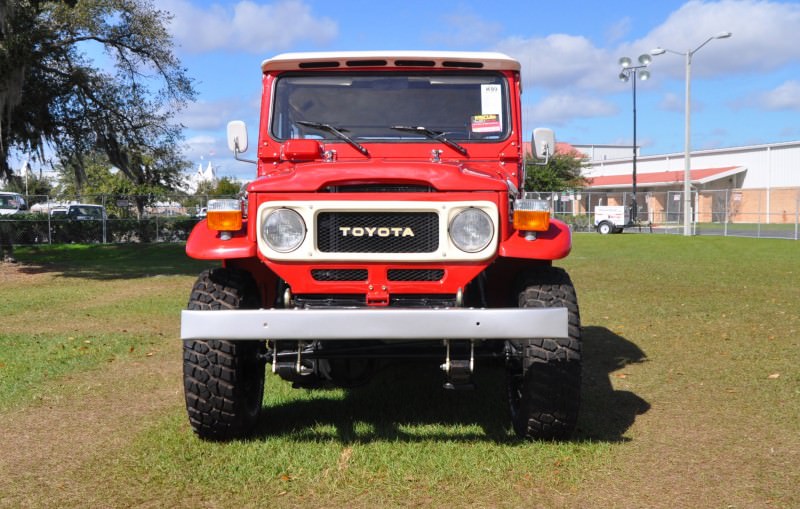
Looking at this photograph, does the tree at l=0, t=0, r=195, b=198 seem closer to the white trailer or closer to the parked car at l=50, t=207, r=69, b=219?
the parked car at l=50, t=207, r=69, b=219

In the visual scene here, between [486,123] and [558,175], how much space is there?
187 ft

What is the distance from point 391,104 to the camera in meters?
5.70

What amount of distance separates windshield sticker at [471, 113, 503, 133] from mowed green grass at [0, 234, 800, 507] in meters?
1.89

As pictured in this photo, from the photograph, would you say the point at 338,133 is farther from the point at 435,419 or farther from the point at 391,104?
the point at 435,419

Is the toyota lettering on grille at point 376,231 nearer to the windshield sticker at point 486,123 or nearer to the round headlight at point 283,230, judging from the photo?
the round headlight at point 283,230

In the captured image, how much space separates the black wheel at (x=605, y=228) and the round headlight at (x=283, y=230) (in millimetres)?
36835

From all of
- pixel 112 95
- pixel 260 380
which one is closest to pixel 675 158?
pixel 112 95

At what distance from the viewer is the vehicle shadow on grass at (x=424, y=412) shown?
16.3ft

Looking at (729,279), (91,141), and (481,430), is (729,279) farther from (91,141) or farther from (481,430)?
(91,141)

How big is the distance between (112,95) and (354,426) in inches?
715

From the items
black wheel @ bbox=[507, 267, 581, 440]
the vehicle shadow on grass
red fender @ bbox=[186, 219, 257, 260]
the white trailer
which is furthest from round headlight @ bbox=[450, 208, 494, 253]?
the white trailer

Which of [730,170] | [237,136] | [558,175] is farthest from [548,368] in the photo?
[730,170]

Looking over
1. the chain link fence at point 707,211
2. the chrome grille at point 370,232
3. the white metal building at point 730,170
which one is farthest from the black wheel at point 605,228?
the chrome grille at point 370,232

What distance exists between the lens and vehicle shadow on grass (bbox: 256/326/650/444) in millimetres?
4977
